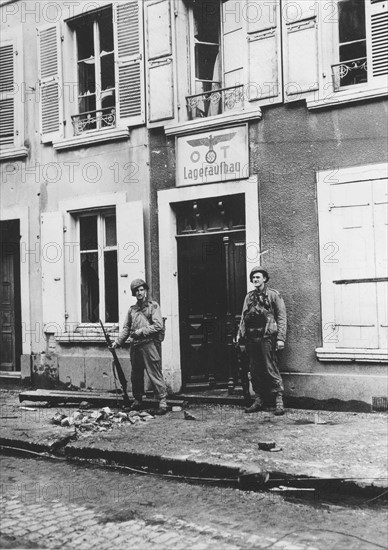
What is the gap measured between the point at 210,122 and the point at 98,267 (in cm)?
308

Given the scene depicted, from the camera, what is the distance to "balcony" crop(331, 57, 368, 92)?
852cm

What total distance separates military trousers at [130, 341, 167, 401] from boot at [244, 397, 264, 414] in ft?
3.74

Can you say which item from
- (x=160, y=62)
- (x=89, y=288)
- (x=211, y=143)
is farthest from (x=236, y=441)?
(x=160, y=62)

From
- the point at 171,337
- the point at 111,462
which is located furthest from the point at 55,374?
the point at 111,462

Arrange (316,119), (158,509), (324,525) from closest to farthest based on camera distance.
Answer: (324,525) → (158,509) → (316,119)

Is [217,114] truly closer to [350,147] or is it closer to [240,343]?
[350,147]

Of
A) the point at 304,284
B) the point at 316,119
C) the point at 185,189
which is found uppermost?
the point at 316,119

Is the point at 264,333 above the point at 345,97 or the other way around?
the other way around

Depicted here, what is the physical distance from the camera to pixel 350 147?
27.7 ft

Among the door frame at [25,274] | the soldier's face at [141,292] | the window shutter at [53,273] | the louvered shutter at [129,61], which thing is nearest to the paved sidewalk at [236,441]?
the soldier's face at [141,292]

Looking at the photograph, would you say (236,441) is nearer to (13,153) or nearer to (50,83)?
(13,153)

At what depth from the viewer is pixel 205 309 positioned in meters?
9.91

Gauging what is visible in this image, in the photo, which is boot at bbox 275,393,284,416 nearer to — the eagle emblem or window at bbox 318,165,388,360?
window at bbox 318,165,388,360

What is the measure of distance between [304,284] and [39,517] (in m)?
5.01
